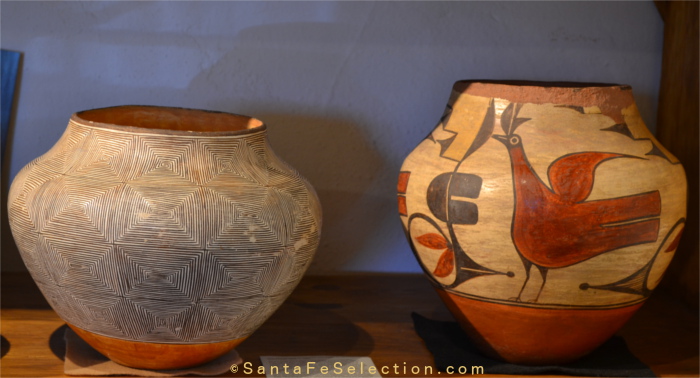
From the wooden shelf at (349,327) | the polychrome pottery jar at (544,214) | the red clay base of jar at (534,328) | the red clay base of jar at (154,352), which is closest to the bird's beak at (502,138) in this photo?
the polychrome pottery jar at (544,214)

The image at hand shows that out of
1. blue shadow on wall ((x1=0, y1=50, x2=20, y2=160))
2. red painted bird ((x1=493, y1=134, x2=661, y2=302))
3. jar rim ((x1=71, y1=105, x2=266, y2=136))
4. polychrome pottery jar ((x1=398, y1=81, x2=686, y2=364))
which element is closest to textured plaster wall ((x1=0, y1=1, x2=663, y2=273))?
blue shadow on wall ((x1=0, y1=50, x2=20, y2=160))

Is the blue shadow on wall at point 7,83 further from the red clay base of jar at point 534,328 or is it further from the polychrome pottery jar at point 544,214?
the red clay base of jar at point 534,328

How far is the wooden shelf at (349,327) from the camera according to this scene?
4.36 ft

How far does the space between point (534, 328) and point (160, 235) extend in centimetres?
66

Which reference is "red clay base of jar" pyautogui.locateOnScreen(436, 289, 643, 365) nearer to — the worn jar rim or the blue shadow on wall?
the worn jar rim

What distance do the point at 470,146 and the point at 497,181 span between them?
3.9 inches

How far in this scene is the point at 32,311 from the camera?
1.45 m

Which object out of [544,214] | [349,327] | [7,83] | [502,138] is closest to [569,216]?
[544,214]

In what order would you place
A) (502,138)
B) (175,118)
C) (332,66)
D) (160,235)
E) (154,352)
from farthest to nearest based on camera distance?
(332,66)
(175,118)
(502,138)
(154,352)
(160,235)

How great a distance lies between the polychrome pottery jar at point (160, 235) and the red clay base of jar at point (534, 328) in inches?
13.3

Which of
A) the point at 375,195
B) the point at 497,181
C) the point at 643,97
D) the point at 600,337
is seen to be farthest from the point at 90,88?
the point at 643,97

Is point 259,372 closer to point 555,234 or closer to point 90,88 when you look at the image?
point 555,234

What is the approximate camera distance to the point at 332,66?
1.67 meters

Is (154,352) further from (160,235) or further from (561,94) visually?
(561,94)
